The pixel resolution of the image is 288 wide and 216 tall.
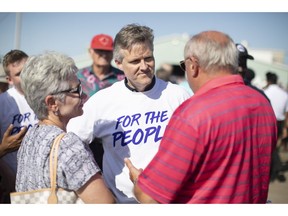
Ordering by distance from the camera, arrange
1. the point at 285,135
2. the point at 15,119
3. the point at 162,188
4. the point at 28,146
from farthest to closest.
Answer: the point at 285,135
the point at 15,119
the point at 28,146
the point at 162,188

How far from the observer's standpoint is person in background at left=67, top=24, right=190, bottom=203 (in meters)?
2.84

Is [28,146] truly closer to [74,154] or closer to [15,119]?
[74,154]

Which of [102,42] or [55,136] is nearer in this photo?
[55,136]

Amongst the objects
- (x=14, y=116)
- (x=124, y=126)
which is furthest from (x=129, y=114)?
(x=14, y=116)

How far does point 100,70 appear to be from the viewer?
17.5ft

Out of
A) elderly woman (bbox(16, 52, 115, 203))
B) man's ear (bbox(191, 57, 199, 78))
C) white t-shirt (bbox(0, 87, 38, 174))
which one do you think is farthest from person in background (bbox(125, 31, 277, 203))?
white t-shirt (bbox(0, 87, 38, 174))

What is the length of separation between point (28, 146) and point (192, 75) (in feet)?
3.24

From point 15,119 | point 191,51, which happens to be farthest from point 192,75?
point 15,119

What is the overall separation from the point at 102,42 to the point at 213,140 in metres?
4.07

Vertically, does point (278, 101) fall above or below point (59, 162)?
below

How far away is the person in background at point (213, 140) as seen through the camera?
1.82 m

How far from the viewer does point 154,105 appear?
116 inches

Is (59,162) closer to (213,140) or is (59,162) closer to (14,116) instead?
(213,140)

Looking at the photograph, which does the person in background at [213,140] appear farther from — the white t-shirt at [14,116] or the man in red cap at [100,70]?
the man in red cap at [100,70]
